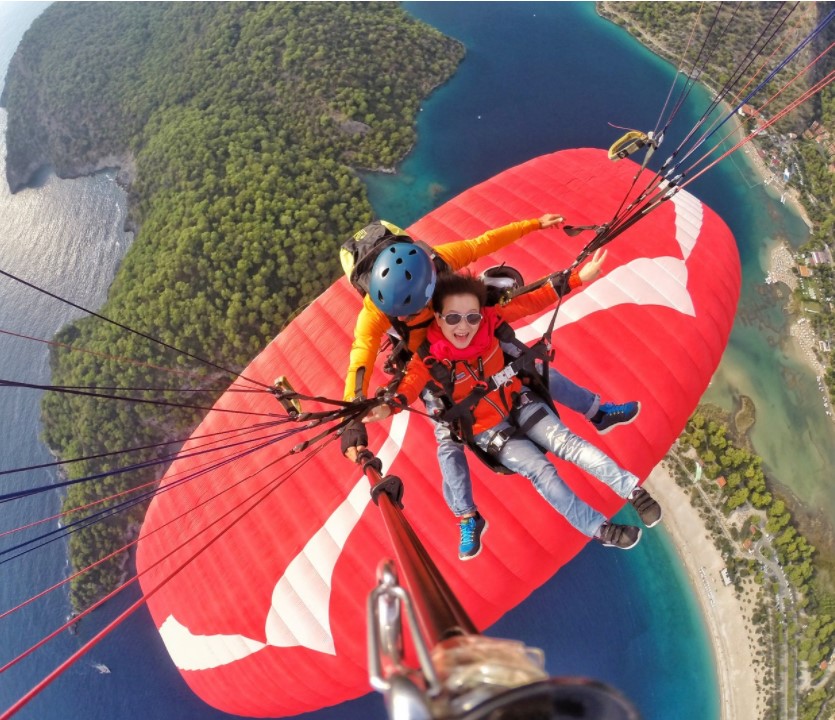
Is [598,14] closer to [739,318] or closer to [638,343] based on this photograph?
[739,318]

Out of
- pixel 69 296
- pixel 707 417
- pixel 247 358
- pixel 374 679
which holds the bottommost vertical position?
pixel 69 296

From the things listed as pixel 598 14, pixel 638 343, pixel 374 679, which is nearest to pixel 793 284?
pixel 638 343

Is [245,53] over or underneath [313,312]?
underneath

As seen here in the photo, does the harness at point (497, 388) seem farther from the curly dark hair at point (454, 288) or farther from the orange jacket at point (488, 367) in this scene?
the curly dark hair at point (454, 288)

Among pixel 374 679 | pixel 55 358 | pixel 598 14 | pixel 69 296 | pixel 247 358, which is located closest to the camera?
pixel 374 679

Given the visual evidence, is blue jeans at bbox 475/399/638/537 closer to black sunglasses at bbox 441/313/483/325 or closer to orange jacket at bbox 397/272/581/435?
orange jacket at bbox 397/272/581/435

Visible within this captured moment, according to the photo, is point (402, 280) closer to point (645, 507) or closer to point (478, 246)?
point (478, 246)
